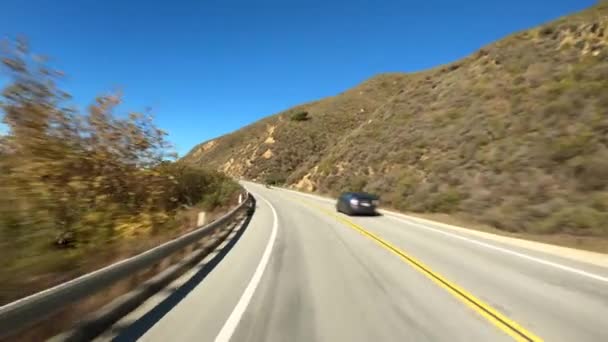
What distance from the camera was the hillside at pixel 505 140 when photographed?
15789 mm

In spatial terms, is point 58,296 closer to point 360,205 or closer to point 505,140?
point 360,205

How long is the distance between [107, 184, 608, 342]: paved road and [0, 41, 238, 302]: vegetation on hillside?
6.48ft

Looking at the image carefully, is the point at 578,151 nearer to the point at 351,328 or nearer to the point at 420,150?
the point at 420,150

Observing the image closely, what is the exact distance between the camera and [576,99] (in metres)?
20.8

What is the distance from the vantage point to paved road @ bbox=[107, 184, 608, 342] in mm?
4414

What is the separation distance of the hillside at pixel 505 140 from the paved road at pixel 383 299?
23.6 feet

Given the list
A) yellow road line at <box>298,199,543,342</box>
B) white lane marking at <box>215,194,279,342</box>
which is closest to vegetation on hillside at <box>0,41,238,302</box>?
white lane marking at <box>215,194,279,342</box>

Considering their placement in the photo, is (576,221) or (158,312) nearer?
(158,312)

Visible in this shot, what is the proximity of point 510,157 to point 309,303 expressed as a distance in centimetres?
1942

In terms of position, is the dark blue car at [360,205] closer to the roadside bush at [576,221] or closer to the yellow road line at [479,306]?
the roadside bush at [576,221]

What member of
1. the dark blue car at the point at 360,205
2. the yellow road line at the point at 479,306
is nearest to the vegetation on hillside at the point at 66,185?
the yellow road line at the point at 479,306

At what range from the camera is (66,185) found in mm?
7699

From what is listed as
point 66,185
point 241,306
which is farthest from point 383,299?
point 66,185

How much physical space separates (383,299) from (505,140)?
69.5 ft
